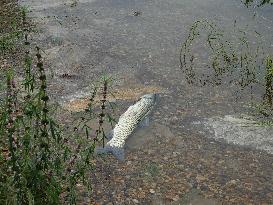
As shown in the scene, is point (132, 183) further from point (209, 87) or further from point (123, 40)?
point (123, 40)

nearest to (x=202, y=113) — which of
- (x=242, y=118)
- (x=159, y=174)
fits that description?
(x=242, y=118)

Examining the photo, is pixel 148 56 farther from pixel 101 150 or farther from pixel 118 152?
pixel 101 150

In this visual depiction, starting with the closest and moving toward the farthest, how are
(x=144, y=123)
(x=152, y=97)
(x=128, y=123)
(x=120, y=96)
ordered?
(x=128, y=123), (x=144, y=123), (x=152, y=97), (x=120, y=96)

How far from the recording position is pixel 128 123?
8.15 metres

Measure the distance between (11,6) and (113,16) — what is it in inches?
124

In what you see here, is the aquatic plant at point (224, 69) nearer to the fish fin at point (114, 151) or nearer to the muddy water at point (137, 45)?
the muddy water at point (137, 45)

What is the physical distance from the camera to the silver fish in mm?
7324

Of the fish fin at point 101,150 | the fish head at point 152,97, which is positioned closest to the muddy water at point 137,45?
the fish head at point 152,97

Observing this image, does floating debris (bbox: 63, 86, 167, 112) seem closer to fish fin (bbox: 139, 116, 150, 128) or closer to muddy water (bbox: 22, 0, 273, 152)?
muddy water (bbox: 22, 0, 273, 152)

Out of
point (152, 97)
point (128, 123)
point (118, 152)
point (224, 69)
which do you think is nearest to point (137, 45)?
point (224, 69)

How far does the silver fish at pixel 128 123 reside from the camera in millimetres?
7324

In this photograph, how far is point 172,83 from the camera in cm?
1045

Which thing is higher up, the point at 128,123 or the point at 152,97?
the point at 152,97

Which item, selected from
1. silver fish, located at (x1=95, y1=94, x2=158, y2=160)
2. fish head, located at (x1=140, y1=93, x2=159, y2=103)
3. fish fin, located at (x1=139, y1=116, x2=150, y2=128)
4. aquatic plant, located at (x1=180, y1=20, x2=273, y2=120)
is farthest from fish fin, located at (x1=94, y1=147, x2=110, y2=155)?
aquatic plant, located at (x1=180, y1=20, x2=273, y2=120)
